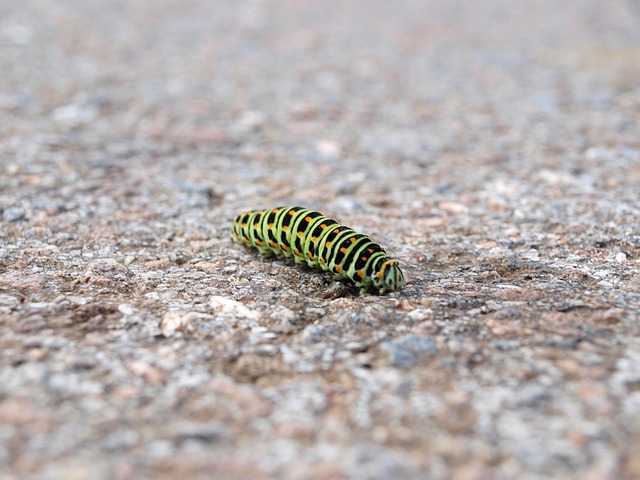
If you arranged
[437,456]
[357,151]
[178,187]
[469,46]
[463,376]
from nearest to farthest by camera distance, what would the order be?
[437,456] < [463,376] < [178,187] < [357,151] < [469,46]

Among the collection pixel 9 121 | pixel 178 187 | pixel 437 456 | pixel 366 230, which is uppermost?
pixel 9 121

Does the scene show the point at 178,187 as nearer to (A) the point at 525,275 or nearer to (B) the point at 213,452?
(A) the point at 525,275

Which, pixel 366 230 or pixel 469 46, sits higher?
pixel 469 46

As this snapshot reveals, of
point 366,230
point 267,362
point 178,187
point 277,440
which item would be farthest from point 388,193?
point 277,440

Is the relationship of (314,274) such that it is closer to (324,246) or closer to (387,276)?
(324,246)

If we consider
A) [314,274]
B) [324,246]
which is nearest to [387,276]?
[324,246]

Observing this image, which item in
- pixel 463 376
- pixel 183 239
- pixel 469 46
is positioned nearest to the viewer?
pixel 463 376

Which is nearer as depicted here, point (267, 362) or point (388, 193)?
point (267, 362)
